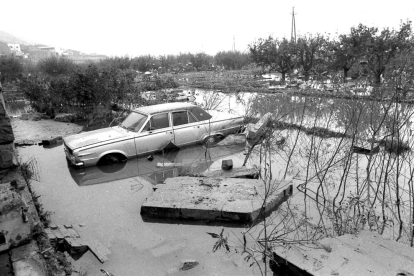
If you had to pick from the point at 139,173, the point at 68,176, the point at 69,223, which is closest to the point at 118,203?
the point at 69,223

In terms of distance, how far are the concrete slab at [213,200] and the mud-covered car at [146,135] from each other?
1.96 m

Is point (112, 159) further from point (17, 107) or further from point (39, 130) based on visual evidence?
point (17, 107)

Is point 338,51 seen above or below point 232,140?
above

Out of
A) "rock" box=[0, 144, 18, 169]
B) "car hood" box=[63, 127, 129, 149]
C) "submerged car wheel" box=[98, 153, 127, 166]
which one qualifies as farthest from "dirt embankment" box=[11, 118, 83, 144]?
"rock" box=[0, 144, 18, 169]

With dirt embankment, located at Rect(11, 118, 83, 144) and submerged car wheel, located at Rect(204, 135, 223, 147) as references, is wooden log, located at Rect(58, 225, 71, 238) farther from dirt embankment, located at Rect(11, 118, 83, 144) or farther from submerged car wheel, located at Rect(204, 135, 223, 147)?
dirt embankment, located at Rect(11, 118, 83, 144)

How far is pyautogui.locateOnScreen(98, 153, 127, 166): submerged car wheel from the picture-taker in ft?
23.7

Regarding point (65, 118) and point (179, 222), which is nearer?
point (179, 222)

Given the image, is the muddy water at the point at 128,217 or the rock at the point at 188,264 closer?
the rock at the point at 188,264

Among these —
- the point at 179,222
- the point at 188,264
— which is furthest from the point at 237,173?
the point at 188,264

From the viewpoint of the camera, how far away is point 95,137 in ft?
24.2

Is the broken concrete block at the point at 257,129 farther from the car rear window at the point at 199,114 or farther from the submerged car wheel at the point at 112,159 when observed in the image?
the submerged car wheel at the point at 112,159

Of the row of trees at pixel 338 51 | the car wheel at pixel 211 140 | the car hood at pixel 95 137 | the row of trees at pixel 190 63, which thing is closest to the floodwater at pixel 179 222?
the car wheel at pixel 211 140

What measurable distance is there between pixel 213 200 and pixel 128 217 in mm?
1465

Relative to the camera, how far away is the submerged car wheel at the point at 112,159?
23.7 ft
